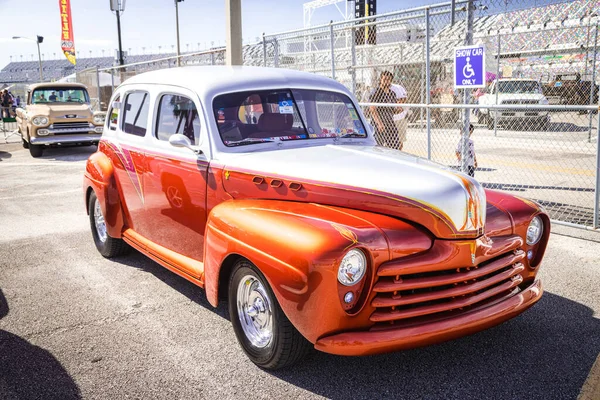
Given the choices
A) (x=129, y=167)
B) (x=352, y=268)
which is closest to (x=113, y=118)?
(x=129, y=167)

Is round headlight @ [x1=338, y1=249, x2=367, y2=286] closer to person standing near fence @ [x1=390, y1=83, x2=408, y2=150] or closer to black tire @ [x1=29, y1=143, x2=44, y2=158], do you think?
person standing near fence @ [x1=390, y1=83, x2=408, y2=150]

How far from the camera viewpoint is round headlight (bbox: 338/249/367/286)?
285cm

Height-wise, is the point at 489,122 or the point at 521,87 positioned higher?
the point at 521,87

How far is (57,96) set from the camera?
50.4 feet

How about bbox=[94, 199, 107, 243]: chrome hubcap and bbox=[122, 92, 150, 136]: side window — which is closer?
bbox=[122, 92, 150, 136]: side window

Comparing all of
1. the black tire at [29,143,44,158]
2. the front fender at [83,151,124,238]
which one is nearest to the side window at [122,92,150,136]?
the front fender at [83,151,124,238]

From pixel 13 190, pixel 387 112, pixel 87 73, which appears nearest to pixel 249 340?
pixel 387 112

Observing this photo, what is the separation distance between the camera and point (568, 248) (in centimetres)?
580

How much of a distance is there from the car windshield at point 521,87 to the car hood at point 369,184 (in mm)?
13946

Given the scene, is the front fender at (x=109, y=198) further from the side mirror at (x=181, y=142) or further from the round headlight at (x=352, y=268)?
the round headlight at (x=352, y=268)

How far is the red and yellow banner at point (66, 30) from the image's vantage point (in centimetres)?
2975

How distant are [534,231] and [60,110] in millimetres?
13631

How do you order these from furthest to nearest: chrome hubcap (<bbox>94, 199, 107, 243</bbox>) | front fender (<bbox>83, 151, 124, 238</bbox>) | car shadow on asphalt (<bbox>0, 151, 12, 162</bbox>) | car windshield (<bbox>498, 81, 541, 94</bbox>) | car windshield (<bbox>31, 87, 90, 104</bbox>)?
car windshield (<bbox>498, 81, 541, 94</bbox>)
car windshield (<bbox>31, 87, 90, 104</bbox>)
car shadow on asphalt (<bbox>0, 151, 12, 162</bbox>)
chrome hubcap (<bbox>94, 199, 107, 243</bbox>)
front fender (<bbox>83, 151, 124, 238</bbox>)

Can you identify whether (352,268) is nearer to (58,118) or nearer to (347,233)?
(347,233)
